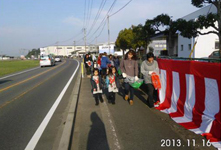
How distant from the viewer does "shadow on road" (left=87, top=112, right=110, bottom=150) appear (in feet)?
11.3

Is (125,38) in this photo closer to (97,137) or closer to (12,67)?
(12,67)

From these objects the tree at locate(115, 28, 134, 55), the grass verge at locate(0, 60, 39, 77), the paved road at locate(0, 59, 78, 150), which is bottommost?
the paved road at locate(0, 59, 78, 150)

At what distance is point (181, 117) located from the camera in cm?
449

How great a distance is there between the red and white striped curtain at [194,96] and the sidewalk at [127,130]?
228 mm

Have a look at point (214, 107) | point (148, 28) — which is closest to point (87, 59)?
point (148, 28)

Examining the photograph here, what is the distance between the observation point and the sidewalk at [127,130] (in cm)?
345

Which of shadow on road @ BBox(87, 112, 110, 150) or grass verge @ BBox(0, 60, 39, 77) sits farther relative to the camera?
grass verge @ BBox(0, 60, 39, 77)

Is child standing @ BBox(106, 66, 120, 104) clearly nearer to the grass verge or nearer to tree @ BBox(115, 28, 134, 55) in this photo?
the grass verge

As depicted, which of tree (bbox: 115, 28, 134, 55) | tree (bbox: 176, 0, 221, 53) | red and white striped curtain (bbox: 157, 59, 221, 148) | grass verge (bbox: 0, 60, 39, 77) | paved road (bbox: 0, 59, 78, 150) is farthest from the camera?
tree (bbox: 115, 28, 134, 55)

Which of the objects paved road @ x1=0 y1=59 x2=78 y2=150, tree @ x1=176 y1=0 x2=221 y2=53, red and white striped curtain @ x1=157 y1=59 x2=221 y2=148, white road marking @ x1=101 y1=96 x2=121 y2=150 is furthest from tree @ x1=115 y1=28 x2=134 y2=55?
white road marking @ x1=101 y1=96 x2=121 y2=150

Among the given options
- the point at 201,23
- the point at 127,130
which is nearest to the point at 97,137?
the point at 127,130

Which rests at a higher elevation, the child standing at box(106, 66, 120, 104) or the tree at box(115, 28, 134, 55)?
the tree at box(115, 28, 134, 55)

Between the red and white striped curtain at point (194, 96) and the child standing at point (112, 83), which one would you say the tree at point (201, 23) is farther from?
the child standing at point (112, 83)

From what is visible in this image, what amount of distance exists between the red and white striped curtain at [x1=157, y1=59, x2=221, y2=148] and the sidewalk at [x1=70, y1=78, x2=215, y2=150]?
228mm
